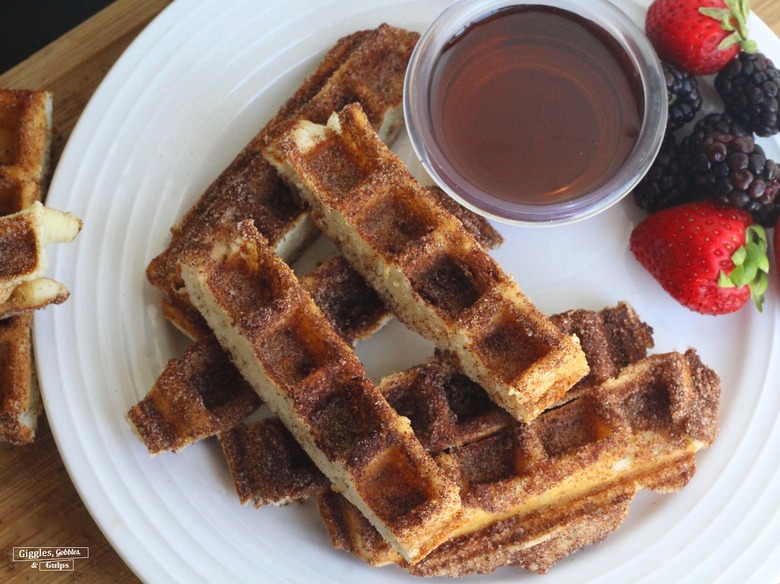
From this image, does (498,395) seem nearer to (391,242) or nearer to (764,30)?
(391,242)

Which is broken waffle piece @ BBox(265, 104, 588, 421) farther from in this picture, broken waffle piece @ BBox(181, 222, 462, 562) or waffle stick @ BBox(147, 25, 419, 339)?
broken waffle piece @ BBox(181, 222, 462, 562)

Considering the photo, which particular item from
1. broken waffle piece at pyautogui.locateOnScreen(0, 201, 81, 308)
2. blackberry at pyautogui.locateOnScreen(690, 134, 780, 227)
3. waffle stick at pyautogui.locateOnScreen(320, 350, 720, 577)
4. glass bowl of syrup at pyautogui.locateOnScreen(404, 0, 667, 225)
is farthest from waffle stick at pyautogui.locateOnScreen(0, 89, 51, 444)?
blackberry at pyautogui.locateOnScreen(690, 134, 780, 227)

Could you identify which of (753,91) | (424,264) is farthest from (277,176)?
(753,91)

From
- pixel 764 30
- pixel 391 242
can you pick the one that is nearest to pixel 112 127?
pixel 391 242

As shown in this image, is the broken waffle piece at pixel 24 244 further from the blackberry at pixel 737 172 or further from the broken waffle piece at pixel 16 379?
the blackberry at pixel 737 172

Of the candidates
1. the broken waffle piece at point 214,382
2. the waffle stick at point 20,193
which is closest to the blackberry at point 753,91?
the broken waffle piece at point 214,382

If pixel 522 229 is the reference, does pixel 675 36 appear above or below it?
above
